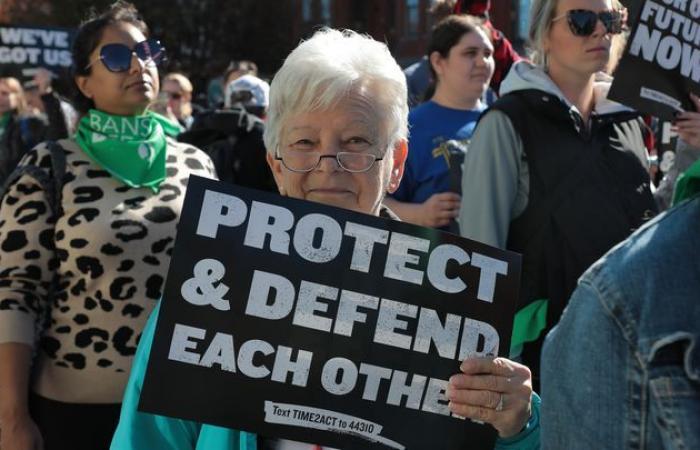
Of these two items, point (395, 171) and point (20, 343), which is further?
point (20, 343)

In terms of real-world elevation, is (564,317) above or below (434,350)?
above

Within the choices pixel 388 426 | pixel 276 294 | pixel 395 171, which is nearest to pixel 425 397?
pixel 388 426

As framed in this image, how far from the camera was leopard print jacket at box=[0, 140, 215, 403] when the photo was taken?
347 centimetres

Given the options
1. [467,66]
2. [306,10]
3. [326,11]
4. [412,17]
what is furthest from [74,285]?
[326,11]

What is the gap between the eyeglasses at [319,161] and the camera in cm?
236

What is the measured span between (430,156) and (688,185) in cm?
322

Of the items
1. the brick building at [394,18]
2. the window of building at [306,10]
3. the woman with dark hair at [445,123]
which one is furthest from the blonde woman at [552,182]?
the window of building at [306,10]

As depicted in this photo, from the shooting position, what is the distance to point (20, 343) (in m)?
3.38

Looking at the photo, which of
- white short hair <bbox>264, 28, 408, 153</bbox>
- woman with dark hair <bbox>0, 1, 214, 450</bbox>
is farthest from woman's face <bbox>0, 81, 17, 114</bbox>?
white short hair <bbox>264, 28, 408, 153</bbox>

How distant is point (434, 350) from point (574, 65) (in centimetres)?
214

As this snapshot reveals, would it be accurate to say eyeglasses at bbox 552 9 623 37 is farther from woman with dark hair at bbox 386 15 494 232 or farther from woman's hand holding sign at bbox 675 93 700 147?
woman with dark hair at bbox 386 15 494 232

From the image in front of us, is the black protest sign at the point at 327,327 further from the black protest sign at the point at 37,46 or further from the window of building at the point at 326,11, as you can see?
the window of building at the point at 326,11

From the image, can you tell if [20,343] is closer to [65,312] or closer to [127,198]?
[65,312]

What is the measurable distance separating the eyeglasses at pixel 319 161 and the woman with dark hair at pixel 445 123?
186 cm
